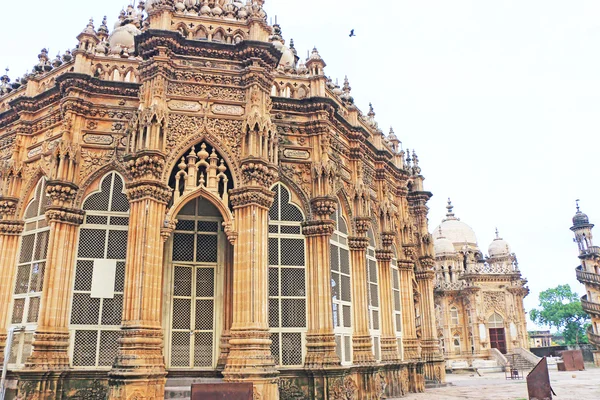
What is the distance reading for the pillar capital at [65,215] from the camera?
1324 centimetres

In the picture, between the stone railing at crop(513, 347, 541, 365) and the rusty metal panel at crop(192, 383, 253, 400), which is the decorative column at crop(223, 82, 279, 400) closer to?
the rusty metal panel at crop(192, 383, 253, 400)

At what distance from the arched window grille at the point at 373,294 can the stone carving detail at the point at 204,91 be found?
300 inches

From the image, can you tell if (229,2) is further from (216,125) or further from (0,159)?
(0,159)

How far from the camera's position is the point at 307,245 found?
48.6 ft

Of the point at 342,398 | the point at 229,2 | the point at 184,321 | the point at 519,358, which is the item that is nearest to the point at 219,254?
the point at 184,321

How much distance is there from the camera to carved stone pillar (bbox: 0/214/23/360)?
547 inches

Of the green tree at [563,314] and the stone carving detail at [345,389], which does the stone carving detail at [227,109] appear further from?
the green tree at [563,314]

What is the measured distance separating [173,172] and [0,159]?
266 inches

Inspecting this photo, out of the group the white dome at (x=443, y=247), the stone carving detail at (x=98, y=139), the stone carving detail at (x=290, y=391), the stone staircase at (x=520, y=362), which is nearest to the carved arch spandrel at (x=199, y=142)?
the stone carving detail at (x=98, y=139)

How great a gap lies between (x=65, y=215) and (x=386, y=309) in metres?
11.4

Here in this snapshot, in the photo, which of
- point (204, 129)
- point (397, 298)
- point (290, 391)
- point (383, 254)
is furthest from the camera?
point (397, 298)

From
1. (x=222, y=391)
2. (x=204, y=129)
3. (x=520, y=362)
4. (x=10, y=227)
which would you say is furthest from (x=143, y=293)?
(x=520, y=362)

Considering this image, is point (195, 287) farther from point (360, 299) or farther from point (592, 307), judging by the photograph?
point (592, 307)

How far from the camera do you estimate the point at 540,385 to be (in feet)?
45.5
